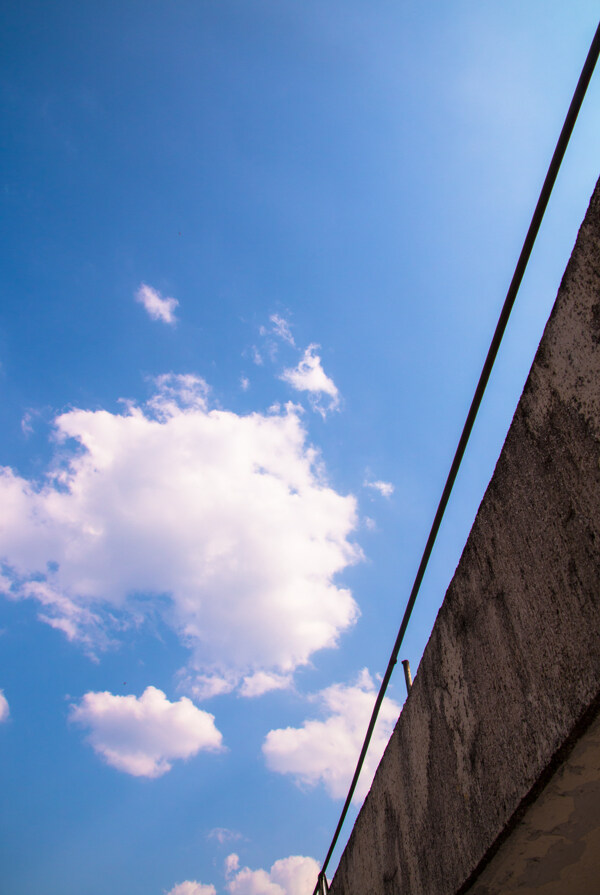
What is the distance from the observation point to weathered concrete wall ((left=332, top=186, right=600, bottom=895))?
3.87 feet

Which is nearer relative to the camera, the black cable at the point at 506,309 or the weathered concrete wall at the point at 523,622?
the weathered concrete wall at the point at 523,622

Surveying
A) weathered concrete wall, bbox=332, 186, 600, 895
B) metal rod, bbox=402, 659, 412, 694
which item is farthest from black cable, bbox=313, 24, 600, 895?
weathered concrete wall, bbox=332, 186, 600, 895

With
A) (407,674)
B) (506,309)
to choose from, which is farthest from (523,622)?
(407,674)

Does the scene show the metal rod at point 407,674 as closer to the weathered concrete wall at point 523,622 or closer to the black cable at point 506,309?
the black cable at point 506,309

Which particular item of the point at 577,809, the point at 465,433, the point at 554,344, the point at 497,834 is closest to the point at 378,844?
the point at 497,834

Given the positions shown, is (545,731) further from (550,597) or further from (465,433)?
(465,433)

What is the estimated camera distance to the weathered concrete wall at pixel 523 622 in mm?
1180

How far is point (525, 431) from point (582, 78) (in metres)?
0.98

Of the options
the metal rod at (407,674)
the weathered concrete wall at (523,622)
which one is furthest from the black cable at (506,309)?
the weathered concrete wall at (523,622)

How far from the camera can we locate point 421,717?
2.04m

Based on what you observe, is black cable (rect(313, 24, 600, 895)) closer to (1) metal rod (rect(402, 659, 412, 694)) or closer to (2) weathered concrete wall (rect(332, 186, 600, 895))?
(1) metal rod (rect(402, 659, 412, 694))

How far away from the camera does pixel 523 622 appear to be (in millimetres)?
1385

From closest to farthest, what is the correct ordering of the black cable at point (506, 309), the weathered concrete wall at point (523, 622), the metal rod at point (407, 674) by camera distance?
the weathered concrete wall at point (523, 622), the black cable at point (506, 309), the metal rod at point (407, 674)

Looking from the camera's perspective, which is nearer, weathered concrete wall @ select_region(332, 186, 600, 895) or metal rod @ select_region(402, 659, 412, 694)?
weathered concrete wall @ select_region(332, 186, 600, 895)
